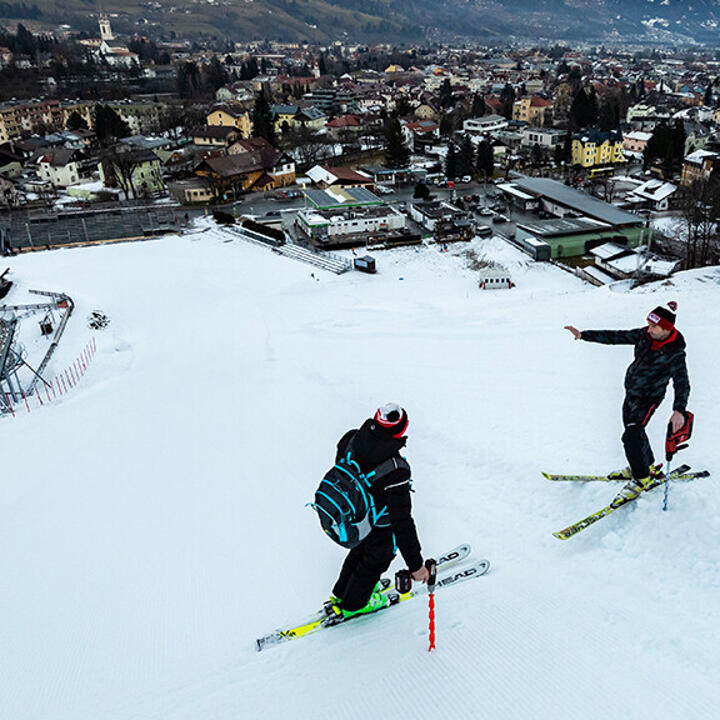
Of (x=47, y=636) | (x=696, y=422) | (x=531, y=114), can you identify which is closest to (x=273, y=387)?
(x=47, y=636)

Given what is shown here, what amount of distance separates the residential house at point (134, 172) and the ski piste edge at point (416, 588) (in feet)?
143

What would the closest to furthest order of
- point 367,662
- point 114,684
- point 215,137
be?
point 367,662 → point 114,684 → point 215,137

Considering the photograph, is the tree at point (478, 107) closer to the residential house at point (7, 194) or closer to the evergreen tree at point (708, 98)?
the evergreen tree at point (708, 98)

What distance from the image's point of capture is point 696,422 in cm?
667

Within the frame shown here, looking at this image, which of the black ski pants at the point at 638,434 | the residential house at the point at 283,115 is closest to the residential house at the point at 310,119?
the residential house at the point at 283,115

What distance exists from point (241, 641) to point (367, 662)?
1203 mm

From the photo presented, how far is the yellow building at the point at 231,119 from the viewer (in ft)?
196

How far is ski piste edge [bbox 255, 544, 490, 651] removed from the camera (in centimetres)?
417

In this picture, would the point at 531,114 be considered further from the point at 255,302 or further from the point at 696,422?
the point at 696,422

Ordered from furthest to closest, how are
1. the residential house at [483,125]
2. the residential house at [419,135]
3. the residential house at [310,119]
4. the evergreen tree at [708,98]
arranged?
1. the evergreen tree at [708,98]
2. the residential house at [310,119]
3. the residential house at [483,125]
4. the residential house at [419,135]

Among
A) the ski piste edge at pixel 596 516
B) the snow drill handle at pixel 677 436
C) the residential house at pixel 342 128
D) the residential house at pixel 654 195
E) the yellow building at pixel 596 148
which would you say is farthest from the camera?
the residential house at pixel 342 128

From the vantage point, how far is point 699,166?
3788cm

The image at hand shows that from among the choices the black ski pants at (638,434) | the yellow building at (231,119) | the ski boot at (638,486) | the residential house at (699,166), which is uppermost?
the yellow building at (231,119)

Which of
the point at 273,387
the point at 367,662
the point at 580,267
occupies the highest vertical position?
the point at 367,662
